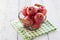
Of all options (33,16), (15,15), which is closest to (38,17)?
(33,16)

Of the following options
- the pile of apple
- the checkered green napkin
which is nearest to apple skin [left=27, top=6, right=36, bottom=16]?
the pile of apple

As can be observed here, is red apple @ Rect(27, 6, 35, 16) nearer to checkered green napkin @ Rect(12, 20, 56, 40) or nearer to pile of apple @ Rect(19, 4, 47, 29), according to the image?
pile of apple @ Rect(19, 4, 47, 29)

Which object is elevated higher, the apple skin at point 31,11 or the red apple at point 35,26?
the apple skin at point 31,11

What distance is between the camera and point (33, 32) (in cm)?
108

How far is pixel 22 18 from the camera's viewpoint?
3.49 ft

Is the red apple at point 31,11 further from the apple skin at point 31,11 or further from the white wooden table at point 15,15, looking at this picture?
the white wooden table at point 15,15

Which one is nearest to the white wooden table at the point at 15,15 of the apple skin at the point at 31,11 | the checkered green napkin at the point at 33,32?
the checkered green napkin at the point at 33,32

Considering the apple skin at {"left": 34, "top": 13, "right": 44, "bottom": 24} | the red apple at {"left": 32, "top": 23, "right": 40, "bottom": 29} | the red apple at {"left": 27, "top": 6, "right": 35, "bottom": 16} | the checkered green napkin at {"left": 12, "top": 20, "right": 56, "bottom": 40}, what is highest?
the red apple at {"left": 27, "top": 6, "right": 35, "bottom": 16}

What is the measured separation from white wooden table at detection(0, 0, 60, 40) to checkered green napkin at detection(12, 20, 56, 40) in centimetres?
3

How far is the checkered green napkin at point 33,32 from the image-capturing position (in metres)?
1.06

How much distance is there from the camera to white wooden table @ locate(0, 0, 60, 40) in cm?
108

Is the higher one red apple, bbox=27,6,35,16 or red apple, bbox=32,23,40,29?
red apple, bbox=27,6,35,16

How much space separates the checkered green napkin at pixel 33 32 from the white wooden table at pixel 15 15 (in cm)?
3

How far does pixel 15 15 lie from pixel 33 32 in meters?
0.22
